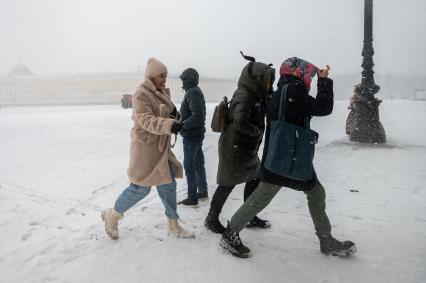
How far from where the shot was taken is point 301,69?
300cm

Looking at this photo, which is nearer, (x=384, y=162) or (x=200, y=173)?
(x=200, y=173)

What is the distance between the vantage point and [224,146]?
367 centimetres

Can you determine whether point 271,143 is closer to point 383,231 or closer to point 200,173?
point 383,231

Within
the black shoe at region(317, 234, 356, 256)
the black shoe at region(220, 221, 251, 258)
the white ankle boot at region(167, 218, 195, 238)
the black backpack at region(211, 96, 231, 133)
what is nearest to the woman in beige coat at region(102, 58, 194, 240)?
the white ankle boot at region(167, 218, 195, 238)

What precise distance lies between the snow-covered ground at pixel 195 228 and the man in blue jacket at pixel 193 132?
32cm

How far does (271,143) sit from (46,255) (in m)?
2.30

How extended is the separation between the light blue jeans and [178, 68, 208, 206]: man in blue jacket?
1129mm

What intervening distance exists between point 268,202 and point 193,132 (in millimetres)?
1942

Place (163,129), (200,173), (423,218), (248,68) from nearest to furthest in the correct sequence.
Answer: (163,129), (248,68), (423,218), (200,173)

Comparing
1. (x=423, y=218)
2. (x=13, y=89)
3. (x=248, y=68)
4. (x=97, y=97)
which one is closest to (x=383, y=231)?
(x=423, y=218)

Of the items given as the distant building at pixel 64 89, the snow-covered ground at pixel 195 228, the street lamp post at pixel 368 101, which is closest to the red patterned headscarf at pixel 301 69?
the snow-covered ground at pixel 195 228

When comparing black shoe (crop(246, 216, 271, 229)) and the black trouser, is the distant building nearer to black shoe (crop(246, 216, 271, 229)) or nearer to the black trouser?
black shoe (crop(246, 216, 271, 229))

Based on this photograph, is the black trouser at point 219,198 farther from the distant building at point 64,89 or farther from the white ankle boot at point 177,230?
the distant building at point 64,89

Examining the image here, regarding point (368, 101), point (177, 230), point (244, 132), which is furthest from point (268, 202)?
point (368, 101)
